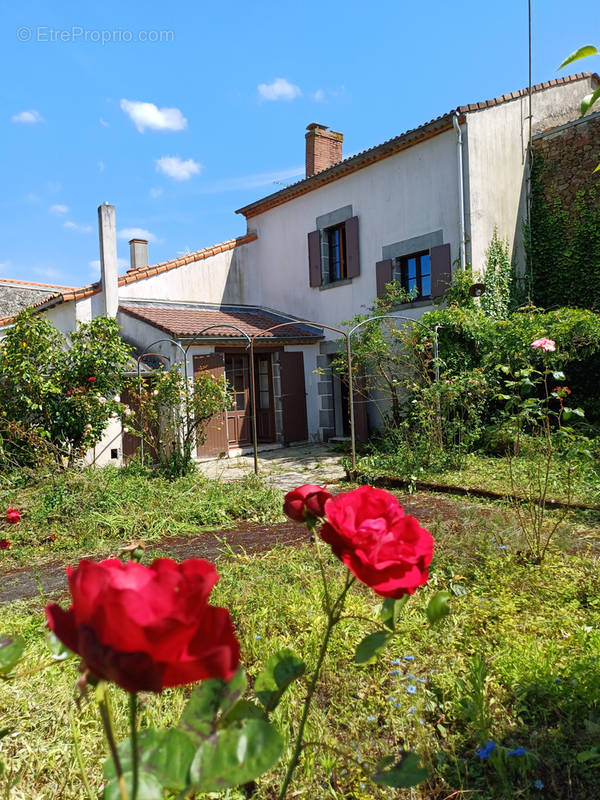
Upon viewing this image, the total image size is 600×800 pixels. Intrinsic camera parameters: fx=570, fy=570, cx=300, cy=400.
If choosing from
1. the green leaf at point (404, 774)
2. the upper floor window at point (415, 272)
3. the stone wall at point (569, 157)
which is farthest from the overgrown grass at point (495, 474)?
the stone wall at point (569, 157)

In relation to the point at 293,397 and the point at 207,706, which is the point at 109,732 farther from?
the point at 293,397

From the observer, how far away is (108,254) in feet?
37.9

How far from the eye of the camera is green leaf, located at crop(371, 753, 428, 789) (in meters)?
0.77

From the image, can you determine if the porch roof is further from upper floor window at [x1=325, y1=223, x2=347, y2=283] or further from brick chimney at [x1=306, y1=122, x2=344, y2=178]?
brick chimney at [x1=306, y1=122, x2=344, y2=178]

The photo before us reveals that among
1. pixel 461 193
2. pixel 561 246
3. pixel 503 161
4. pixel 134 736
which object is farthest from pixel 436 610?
pixel 503 161

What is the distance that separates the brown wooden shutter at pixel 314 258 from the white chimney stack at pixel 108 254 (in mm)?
4183

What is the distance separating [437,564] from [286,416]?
8756 mm

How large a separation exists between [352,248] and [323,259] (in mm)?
941

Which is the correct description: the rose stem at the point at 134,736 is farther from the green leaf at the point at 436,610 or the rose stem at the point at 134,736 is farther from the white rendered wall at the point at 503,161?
the white rendered wall at the point at 503,161

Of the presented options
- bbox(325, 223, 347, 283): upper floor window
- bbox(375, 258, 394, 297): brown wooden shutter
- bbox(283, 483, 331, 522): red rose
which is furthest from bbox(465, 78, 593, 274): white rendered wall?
bbox(283, 483, 331, 522): red rose

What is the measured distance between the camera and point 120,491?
6.16m

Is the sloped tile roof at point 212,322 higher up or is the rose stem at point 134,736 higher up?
the sloped tile roof at point 212,322

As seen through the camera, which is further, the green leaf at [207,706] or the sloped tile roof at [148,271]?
the sloped tile roof at [148,271]

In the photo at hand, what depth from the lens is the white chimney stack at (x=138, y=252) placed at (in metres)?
15.3
